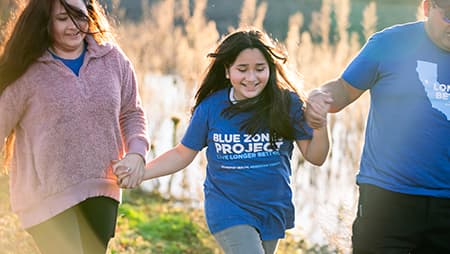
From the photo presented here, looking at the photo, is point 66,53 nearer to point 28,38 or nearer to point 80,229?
point 28,38

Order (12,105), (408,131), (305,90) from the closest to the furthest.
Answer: (12,105), (408,131), (305,90)

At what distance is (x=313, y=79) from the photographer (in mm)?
7070

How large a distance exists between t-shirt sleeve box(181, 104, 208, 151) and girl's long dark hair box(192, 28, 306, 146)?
0.30ft

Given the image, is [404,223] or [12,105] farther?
[404,223]

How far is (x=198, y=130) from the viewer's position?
388 centimetres

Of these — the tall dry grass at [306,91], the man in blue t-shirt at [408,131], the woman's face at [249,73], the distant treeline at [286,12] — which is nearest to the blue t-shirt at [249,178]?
the woman's face at [249,73]

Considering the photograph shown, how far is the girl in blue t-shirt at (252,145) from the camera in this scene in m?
3.73

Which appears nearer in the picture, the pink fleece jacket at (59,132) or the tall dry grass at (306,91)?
the pink fleece jacket at (59,132)

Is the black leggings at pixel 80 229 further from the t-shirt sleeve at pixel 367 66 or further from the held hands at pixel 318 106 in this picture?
the t-shirt sleeve at pixel 367 66

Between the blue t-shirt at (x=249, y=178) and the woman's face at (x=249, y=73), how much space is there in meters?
0.11

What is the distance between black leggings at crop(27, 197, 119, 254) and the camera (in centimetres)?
354

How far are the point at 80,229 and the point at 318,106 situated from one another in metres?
1.03

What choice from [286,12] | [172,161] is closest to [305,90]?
[172,161]

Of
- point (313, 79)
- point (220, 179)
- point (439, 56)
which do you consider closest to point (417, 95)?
point (439, 56)
